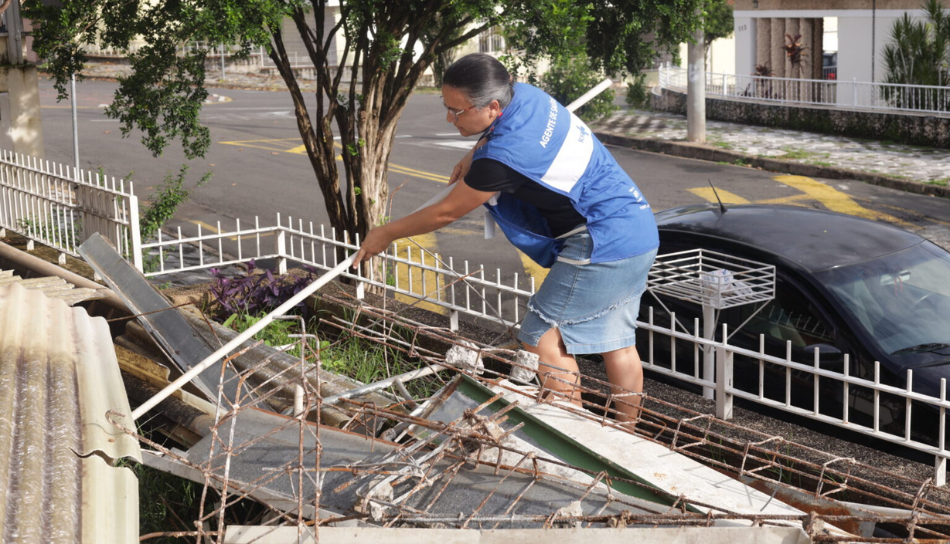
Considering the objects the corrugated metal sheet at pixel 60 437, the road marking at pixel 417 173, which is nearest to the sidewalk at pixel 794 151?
the road marking at pixel 417 173

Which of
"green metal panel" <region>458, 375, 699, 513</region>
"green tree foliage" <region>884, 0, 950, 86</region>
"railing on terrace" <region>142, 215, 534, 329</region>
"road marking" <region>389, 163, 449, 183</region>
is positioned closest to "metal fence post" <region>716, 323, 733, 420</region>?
"railing on terrace" <region>142, 215, 534, 329</region>

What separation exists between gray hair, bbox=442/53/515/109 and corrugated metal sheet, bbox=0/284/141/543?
1.58 meters

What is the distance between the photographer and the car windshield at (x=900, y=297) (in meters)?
4.60

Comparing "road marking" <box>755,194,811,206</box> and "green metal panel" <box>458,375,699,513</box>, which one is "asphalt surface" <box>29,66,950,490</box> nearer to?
"road marking" <box>755,194,811,206</box>

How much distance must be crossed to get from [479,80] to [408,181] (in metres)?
11.2

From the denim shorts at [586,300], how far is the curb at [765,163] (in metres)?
10.4

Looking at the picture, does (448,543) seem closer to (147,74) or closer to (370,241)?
(370,241)

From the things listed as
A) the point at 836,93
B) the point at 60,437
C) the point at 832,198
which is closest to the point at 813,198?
the point at 832,198

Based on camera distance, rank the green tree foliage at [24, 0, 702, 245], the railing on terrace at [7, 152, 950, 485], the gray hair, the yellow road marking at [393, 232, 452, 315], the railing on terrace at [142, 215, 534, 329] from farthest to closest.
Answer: the yellow road marking at [393, 232, 452, 315], the green tree foliage at [24, 0, 702, 245], the railing on terrace at [142, 215, 534, 329], the railing on terrace at [7, 152, 950, 485], the gray hair

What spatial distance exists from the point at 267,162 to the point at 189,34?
10084 mm

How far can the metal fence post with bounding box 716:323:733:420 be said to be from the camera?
443 cm

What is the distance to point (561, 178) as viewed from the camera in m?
3.53

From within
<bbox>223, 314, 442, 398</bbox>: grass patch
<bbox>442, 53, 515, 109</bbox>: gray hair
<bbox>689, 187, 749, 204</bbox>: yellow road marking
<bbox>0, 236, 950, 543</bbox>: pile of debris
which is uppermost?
<bbox>442, 53, 515, 109</bbox>: gray hair

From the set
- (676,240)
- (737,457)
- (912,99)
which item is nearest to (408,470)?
(737,457)
